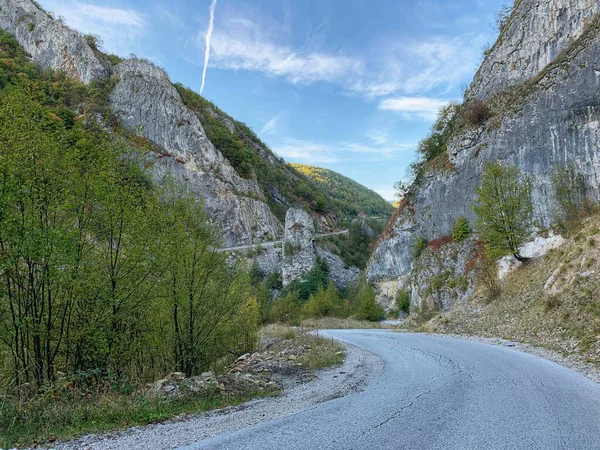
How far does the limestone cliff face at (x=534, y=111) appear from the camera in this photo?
28.7 m

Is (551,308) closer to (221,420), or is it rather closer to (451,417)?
(451,417)

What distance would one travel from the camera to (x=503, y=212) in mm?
26406

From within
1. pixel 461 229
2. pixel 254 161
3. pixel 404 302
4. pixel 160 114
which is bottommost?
pixel 404 302

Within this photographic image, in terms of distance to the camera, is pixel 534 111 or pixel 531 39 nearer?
pixel 534 111

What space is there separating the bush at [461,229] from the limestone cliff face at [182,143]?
41.4 m

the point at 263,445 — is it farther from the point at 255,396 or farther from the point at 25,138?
the point at 25,138

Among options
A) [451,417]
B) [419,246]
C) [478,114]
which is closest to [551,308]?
[451,417]

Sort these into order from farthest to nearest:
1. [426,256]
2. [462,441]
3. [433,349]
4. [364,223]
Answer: [364,223] < [426,256] < [433,349] < [462,441]

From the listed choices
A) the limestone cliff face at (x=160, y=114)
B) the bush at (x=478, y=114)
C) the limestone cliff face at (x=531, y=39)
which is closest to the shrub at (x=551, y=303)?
the limestone cliff face at (x=531, y=39)

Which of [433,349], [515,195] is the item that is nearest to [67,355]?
[433,349]

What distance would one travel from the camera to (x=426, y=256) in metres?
42.9

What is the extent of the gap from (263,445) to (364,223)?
289 feet

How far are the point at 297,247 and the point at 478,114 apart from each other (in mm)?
38778

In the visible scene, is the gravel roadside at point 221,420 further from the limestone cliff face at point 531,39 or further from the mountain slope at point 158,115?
the mountain slope at point 158,115
